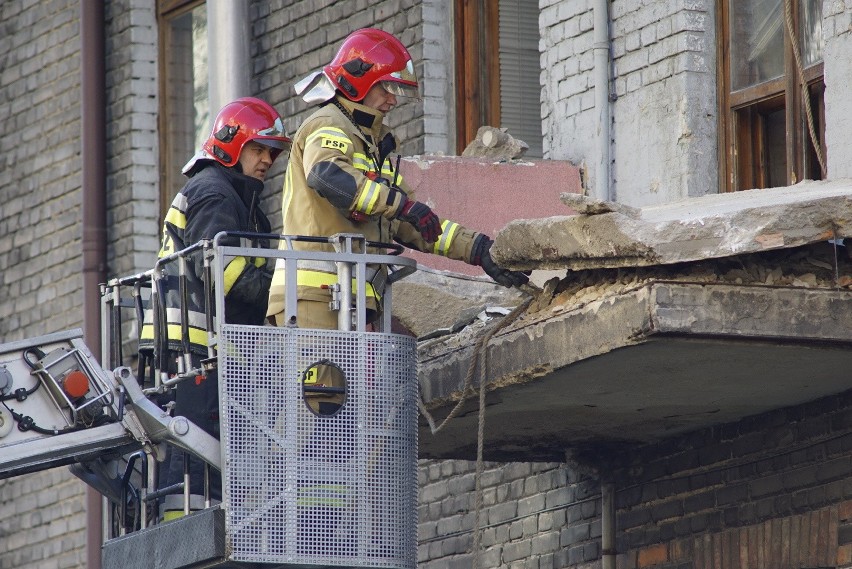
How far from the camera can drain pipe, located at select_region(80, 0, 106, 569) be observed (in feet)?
39.7

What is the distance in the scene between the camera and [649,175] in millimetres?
8141

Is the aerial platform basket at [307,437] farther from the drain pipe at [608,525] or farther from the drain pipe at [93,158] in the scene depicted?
the drain pipe at [93,158]

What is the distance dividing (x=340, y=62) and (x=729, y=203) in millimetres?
1733

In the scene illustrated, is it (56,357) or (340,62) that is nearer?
(56,357)

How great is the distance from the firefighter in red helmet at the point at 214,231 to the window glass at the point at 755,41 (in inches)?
76.2

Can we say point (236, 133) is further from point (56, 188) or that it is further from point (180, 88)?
point (56, 188)

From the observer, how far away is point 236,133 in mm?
7387

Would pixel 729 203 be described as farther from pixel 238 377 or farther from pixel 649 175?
pixel 649 175

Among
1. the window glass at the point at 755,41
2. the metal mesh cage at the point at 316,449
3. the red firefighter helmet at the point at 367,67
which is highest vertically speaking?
the window glass at the point at 755,41

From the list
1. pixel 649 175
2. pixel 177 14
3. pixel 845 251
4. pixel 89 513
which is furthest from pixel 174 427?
pixel 177 14

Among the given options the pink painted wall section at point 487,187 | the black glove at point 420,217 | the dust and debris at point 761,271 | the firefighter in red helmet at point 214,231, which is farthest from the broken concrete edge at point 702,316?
the pink painted wall section at point 487,187

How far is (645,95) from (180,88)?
15.9 feet

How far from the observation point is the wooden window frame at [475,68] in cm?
971

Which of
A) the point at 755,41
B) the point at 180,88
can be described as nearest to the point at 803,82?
the point at 755,41
